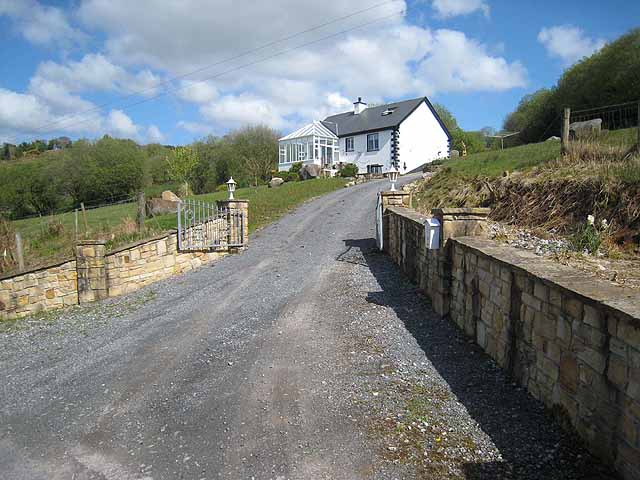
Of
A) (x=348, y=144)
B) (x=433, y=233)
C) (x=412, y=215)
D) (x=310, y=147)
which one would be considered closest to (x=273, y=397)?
(x=433, y=233)

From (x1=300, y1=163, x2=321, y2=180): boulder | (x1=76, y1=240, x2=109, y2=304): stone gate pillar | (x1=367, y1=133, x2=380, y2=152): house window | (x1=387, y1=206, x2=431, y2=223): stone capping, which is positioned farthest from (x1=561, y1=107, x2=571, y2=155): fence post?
(x1=367, y1=133, x2=380, y2=152): house window

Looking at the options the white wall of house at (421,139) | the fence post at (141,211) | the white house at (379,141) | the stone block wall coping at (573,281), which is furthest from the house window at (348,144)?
the stone block wall coping at (573,281)

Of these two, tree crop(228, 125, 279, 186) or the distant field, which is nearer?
the distant field

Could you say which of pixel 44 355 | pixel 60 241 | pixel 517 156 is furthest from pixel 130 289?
pixel 517 156

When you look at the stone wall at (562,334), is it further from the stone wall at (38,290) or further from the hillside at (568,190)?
the stone wall at (38,290)

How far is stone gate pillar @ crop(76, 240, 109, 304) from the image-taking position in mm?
10109

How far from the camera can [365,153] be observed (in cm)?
4109

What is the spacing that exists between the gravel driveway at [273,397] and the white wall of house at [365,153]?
31462mm

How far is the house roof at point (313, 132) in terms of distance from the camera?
133 feet

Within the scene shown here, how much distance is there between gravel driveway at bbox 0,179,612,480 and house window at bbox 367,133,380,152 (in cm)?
3269

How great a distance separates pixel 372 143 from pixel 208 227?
1181 inches

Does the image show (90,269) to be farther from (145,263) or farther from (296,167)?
(296,167)

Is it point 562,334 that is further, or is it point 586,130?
point 586,130

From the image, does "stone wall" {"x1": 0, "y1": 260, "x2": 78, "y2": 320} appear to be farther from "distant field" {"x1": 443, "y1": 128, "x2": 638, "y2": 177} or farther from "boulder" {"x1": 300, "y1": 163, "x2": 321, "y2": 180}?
"boulder" {"x1": 300, "y1": 163, "x2": 321, "y2": 180}
